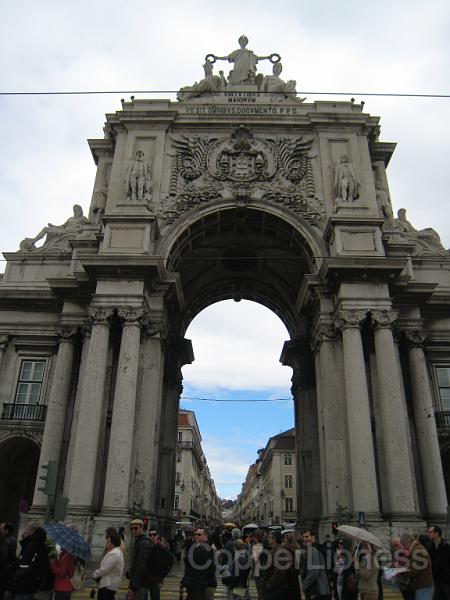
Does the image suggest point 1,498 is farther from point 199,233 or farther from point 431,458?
point 431,458

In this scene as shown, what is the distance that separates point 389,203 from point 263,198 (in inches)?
283

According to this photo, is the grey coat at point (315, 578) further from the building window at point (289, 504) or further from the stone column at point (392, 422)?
the building window at point (289, 504)

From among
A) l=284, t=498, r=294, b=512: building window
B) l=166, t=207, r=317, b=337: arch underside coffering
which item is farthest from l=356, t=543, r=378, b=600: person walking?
l=284, t=498, r=294, b=512: building window

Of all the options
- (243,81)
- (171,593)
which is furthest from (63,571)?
(243,81)

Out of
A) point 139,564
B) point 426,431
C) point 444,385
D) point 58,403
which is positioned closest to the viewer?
point 139,564

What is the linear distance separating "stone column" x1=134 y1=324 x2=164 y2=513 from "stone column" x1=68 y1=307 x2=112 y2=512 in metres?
1.78

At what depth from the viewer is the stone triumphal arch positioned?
65.4ft

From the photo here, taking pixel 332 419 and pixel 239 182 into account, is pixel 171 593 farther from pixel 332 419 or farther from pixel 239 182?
pixel 239 182

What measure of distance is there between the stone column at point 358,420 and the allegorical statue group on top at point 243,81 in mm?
14505

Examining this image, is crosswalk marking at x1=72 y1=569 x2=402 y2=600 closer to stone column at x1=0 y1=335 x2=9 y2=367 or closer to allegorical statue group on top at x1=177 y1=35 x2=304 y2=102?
stone column at x1=0 y1=335 x2=9 y2=367

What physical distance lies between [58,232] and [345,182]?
15.3 meters

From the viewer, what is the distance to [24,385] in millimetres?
24969

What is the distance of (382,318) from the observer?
2123cm

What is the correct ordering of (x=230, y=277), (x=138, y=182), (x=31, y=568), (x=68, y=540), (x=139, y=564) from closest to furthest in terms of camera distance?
(x=31, y=568)
(x=68, y=540)
(x=139, y=564)
(x=138, y=182)
(x=230, y=277)
